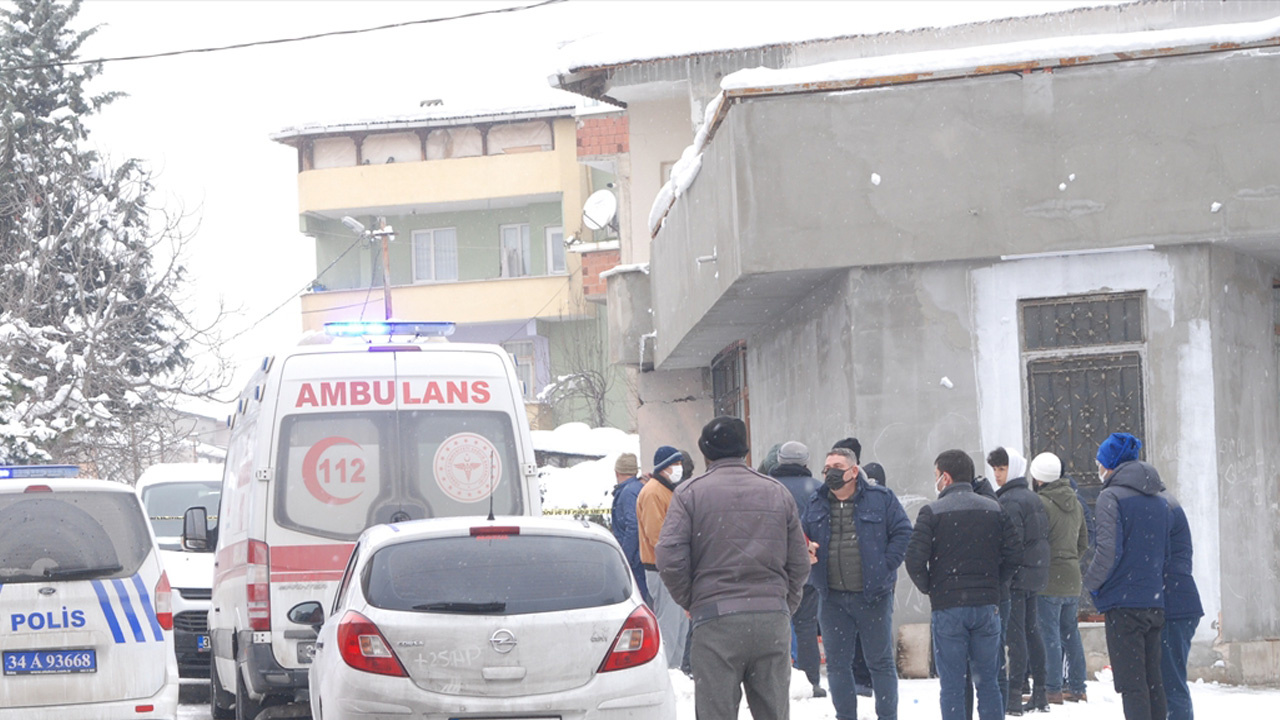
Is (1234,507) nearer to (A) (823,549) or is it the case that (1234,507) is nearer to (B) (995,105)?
(B) (995,105)

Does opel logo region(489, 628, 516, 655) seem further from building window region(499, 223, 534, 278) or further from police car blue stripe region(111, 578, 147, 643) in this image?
building window region(499, 223, 534, 278)

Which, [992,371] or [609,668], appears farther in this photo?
[992,371]

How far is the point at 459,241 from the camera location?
44.9m

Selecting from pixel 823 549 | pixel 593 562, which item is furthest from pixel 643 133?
pixel 593 562

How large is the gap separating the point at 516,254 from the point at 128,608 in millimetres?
36244

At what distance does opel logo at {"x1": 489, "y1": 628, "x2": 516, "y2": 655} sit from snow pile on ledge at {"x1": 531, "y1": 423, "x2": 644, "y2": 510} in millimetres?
18695

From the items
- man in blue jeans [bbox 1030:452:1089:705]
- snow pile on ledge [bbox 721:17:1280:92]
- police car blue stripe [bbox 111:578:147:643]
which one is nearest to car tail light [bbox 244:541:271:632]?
police car blue stripe [bbox 111:578:147:643]

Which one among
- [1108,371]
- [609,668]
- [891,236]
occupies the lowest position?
[609,668]

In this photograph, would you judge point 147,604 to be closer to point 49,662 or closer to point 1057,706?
point 49,662

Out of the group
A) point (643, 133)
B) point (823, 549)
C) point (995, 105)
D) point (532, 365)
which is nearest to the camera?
point (823, 549)

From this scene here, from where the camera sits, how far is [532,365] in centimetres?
4353

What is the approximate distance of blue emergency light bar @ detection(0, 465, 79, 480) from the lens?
898 cm

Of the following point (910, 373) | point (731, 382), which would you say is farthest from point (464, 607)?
point (731, 382)

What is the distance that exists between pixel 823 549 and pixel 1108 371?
4013 mm
